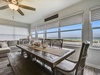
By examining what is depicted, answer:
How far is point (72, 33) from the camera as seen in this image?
321 cm

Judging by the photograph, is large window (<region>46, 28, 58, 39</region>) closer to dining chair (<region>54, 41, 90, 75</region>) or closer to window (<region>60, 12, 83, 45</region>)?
window (<region>60, 12, 83, 45</region>)

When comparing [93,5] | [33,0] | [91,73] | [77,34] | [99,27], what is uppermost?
[33,0]

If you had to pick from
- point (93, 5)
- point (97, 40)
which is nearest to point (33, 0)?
point (93, 5)

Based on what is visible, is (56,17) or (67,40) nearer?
(67,40)

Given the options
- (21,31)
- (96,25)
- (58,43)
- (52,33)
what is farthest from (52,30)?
(21,31)

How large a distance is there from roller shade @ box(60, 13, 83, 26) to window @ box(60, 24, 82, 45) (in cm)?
18

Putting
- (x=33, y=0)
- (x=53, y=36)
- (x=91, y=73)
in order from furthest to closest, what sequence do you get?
(x=53, y=36) → (x=33, y=0) → (x=91, y=73)

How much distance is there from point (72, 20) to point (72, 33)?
0.65m

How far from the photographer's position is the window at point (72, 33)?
287cm

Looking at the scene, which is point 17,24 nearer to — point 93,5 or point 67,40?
point 67,40

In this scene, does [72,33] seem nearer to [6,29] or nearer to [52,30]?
[52,30]

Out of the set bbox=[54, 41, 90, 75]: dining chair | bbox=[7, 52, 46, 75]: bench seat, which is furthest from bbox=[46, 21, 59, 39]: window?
bbox=[54, 41, 90, 75]: dining chair

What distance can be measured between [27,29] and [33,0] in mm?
4589

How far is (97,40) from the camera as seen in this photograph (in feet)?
7.75
